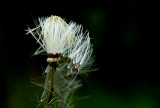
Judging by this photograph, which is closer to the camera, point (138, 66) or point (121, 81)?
point (121, 81)

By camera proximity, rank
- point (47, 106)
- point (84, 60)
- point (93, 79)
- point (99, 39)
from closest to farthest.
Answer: point (47, 106) < point (84, 60) < point (93, 79) < point (99, 39)

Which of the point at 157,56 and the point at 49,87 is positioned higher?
the point at 49,87

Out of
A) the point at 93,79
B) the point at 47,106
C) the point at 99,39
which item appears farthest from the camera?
the point at 99,39

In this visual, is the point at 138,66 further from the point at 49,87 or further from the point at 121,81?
the point at 49,87

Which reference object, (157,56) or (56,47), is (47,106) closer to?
(56,47)

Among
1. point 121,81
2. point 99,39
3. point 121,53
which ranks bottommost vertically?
point 121,81

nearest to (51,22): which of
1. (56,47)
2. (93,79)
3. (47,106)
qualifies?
(56,47)

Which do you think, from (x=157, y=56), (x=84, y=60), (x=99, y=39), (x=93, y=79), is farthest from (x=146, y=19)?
(x=84, y=60)
